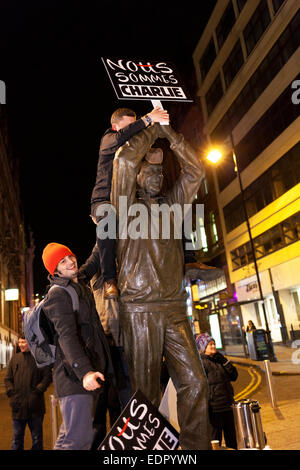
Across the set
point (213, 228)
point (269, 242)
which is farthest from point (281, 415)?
point (213, 228)

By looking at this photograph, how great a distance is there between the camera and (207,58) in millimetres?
35844

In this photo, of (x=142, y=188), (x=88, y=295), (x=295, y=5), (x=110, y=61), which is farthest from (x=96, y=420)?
(x=295, y=5)

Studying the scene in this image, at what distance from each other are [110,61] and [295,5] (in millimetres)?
23055

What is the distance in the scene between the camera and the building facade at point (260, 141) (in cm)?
2416

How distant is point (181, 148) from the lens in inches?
137

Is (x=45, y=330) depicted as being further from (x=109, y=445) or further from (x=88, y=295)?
(x=109, y=445)

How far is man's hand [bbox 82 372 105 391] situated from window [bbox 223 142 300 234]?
22.6 m

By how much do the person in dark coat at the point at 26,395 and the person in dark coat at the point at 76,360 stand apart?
408cm

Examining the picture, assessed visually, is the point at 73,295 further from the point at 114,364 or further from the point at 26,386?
the point at 26,386

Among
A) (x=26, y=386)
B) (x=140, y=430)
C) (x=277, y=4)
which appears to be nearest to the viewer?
(x=140, y=430)

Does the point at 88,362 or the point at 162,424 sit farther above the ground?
the point at 88,362

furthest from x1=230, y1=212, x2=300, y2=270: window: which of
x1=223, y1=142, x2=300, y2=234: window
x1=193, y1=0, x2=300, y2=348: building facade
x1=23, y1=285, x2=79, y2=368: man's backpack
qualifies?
x1=23, y1=285, x2=79, y2=368: man's backpack

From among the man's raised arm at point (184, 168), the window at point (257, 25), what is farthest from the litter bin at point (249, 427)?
the window at point (257, 25)

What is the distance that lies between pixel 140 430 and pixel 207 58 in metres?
37.2
